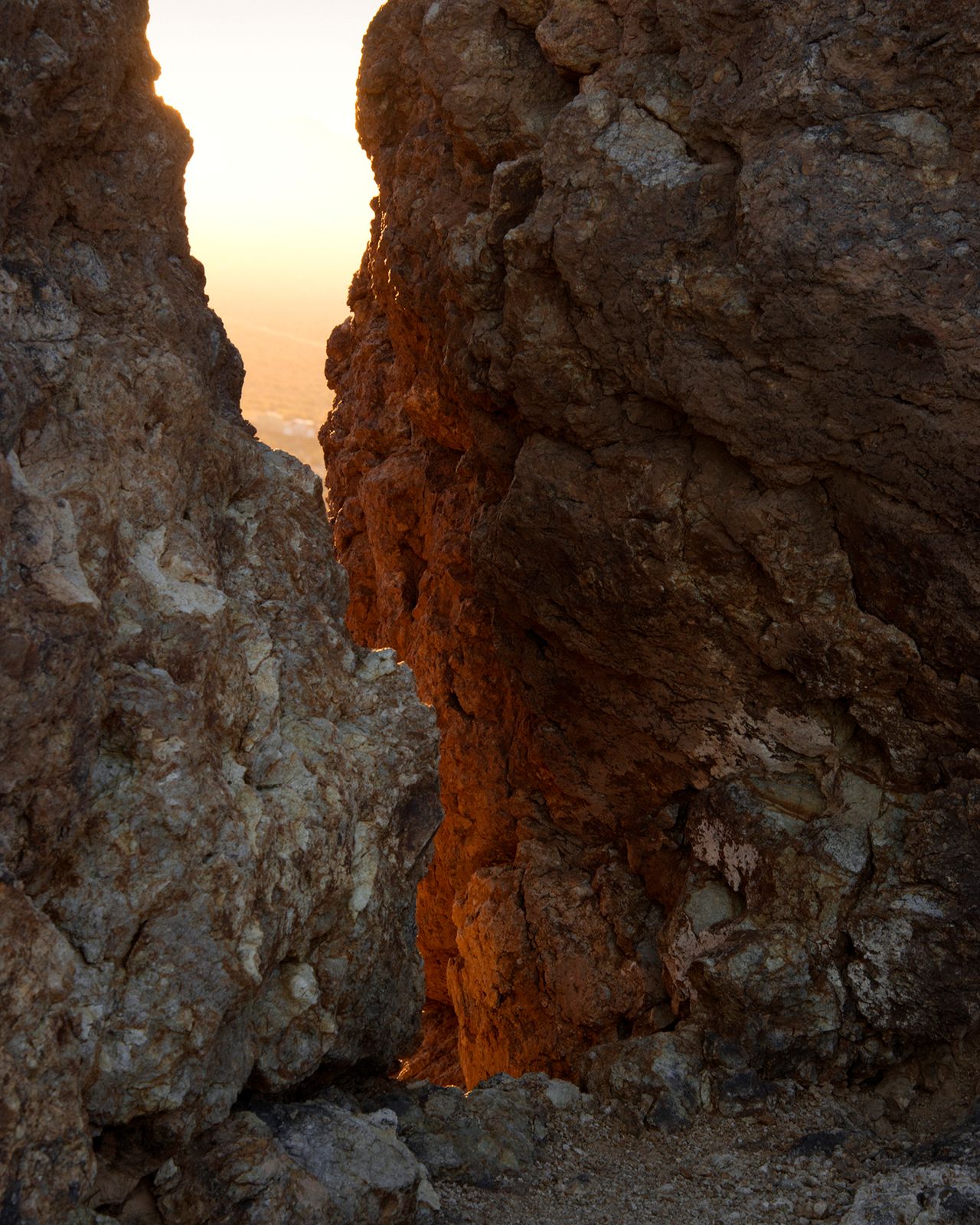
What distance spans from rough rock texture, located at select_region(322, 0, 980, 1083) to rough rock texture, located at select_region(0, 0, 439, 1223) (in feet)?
8.02

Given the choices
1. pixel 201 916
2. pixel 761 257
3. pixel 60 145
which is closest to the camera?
pixel 201 916

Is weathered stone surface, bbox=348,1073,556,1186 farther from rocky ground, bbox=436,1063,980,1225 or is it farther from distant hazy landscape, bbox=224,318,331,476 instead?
distant hazy landscape, bbox=224,318,331,476

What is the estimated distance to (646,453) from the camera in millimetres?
8773

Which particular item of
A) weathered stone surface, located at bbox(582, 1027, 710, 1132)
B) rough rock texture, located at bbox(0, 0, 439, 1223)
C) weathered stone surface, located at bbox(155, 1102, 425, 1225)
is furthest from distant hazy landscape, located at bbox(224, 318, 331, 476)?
weathered stone surface, located at bbox(155, 1102, 425, 1225)

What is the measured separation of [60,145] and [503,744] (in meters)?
7.06

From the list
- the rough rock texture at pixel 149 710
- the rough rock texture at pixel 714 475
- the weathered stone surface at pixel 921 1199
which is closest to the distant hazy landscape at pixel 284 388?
the rough rock texture at pixel 714 475

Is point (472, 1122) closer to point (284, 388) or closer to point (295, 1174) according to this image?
point (295, 1174)

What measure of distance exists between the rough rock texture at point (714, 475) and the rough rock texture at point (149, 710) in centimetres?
244

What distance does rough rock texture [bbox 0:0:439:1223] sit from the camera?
4.93m

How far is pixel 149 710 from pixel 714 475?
15.2 feet

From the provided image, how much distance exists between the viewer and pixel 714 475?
854 centimetres

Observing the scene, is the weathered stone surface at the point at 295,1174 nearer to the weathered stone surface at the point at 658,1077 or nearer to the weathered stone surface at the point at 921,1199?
the weathered stone surface at the point at 658,1077

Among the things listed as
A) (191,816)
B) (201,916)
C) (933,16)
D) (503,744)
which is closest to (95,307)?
(191,816)

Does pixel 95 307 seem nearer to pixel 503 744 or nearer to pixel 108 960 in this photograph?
pixel 108 960
